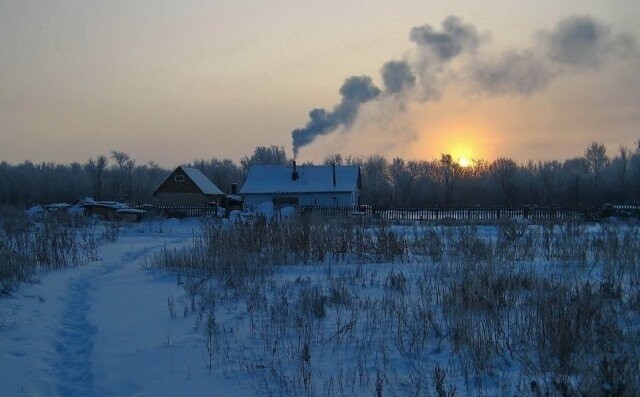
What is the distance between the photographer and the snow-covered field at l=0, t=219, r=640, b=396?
471cm

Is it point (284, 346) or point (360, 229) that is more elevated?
point (360, 229)

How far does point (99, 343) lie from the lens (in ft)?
→ 20.4

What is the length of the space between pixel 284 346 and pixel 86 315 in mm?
3503

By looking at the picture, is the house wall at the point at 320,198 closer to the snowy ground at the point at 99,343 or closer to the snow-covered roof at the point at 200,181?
the snow-covered roof at the point at 200,181

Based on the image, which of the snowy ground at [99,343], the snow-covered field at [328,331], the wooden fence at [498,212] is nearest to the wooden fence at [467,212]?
the wooden fence at [498,212]

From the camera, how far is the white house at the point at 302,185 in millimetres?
44594

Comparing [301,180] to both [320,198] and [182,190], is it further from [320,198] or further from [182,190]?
[182,190]

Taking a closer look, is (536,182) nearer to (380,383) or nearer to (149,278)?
(149,278)

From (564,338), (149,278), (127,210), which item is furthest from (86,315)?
(127,210)

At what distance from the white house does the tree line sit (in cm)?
1227

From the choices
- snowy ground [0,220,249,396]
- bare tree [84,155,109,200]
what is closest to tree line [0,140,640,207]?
bare tree [84,155,109,200]

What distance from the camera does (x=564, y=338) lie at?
500 centimetres

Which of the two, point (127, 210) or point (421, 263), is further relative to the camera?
point (127, 210)

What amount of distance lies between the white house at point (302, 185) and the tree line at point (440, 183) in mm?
12269
